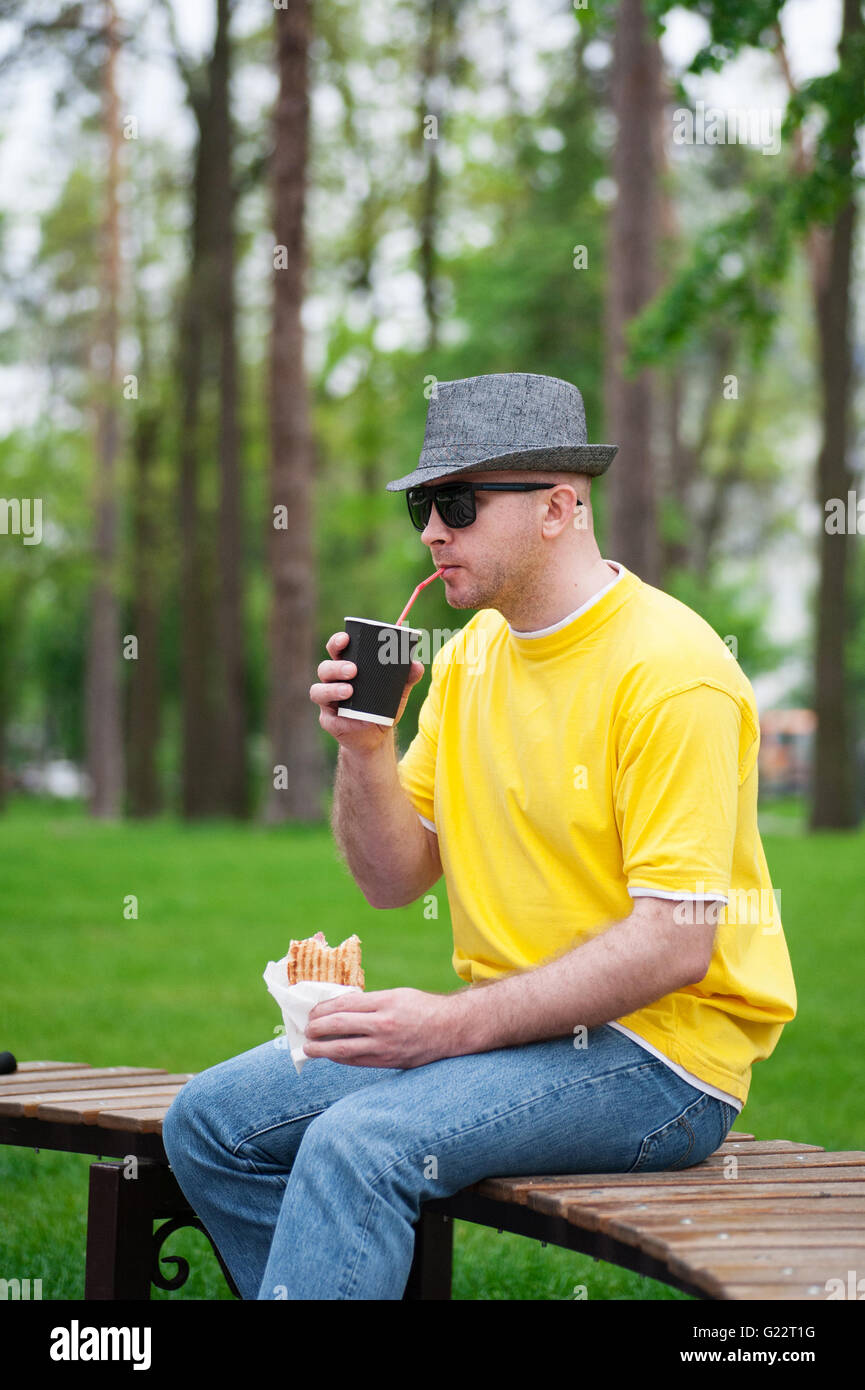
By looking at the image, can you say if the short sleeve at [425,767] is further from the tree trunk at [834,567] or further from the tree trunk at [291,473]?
the tree trunk at [834,567]

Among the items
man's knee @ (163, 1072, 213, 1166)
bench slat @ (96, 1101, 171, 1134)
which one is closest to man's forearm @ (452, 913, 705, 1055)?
man's knee @ (163, 1072, 213, 1166)

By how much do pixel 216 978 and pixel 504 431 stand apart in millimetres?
6116

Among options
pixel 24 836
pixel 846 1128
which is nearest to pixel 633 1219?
pixel 846 1128

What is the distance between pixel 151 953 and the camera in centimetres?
945

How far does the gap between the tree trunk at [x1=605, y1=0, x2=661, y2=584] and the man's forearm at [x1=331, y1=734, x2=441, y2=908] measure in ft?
33.5

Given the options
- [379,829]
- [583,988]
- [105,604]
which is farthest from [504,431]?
[105,604]

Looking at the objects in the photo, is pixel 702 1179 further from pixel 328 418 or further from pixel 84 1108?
pixel 328 418

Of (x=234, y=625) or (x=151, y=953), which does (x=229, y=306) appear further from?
(x=151, y=953)

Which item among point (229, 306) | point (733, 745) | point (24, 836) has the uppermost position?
point (229, 306)

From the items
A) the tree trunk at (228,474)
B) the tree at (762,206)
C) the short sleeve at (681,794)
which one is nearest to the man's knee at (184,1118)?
the short sleeve at (681,794)

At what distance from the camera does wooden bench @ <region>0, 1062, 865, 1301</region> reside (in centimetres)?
248

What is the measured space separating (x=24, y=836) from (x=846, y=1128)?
11536 mm

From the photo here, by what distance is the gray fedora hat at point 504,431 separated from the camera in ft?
10.3

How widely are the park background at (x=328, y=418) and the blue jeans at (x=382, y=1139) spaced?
4.43ft
